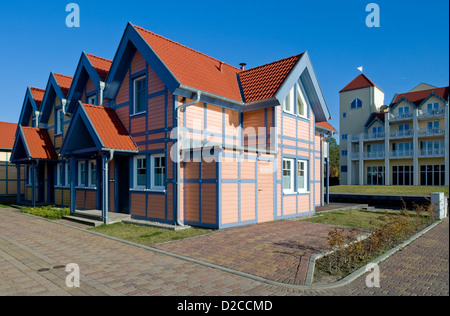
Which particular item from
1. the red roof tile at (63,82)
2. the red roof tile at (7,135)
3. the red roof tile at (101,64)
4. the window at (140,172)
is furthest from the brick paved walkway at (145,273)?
the red roof tile at (7,135)

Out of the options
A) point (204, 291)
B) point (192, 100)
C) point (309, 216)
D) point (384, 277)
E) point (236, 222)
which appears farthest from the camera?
point (309, 216)

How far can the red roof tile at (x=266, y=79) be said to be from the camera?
14.3m

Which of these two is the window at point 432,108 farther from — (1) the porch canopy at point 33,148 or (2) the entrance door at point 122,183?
(1) the porch canopy at point 33,148

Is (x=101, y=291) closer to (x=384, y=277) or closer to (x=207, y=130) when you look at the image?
(x=384, y=277)

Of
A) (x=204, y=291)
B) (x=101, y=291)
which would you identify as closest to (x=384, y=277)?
(x=204, y=291)

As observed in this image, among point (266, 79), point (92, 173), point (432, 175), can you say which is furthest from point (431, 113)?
point (92, 173)

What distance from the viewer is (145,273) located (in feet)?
21.4

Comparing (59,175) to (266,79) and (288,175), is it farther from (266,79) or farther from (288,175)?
(288,175)

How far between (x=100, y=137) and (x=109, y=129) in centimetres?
105

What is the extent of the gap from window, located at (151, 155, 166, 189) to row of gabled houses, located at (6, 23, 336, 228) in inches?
1.7

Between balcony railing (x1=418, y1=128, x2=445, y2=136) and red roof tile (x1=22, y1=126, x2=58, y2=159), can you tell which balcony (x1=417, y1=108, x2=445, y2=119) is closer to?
balcony railing (x1=418, y1=128, x2=445, y2=136)

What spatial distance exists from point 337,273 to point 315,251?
1708mm

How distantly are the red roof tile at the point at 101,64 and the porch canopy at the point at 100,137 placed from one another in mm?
2331

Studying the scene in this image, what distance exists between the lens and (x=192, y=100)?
1293 centimetres
